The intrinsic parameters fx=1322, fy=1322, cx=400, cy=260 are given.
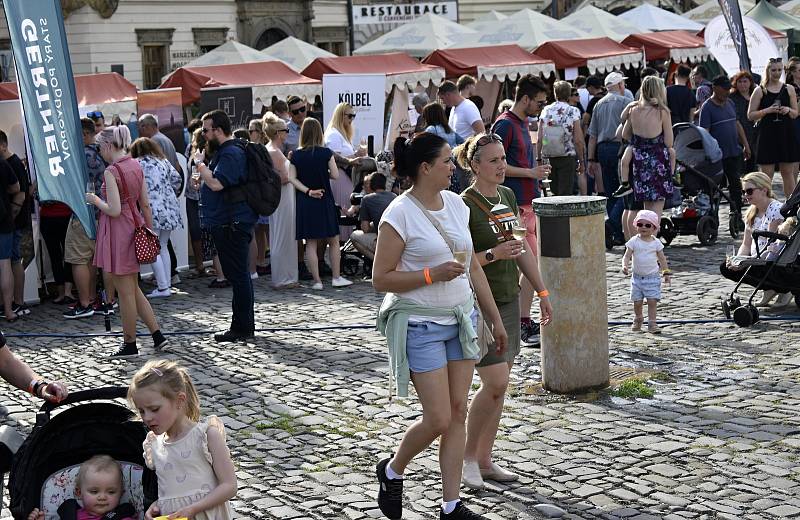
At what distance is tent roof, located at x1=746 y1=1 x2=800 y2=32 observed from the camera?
32281 millimetres

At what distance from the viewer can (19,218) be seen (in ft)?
40.4

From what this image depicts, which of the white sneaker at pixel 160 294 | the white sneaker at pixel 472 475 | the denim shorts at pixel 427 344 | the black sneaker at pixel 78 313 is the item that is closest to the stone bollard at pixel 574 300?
the white sneaker at pixel 472 475

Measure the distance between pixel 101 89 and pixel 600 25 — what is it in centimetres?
1533

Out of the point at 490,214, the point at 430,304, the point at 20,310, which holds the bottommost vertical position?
the point at 20,310

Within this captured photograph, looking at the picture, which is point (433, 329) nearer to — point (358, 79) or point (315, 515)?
point (315, 515)

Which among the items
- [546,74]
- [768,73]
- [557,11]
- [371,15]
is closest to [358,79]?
[768,73]

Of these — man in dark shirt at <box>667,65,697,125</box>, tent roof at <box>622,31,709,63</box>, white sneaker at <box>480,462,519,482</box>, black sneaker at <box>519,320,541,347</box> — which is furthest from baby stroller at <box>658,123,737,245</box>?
tent roof at <box>622,31,709,63</box>

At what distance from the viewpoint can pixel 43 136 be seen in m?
10.0

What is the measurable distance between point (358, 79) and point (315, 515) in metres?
11.5

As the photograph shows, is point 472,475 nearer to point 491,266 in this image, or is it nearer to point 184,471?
point 491,266

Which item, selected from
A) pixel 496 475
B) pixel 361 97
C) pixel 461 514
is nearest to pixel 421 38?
pixel 361 97

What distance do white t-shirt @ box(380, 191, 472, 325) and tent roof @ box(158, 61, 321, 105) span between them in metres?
15.1

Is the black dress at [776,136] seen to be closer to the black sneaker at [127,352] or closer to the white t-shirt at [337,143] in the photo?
the white t-shirt at [337,143]

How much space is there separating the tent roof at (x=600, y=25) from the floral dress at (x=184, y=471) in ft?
83.1
